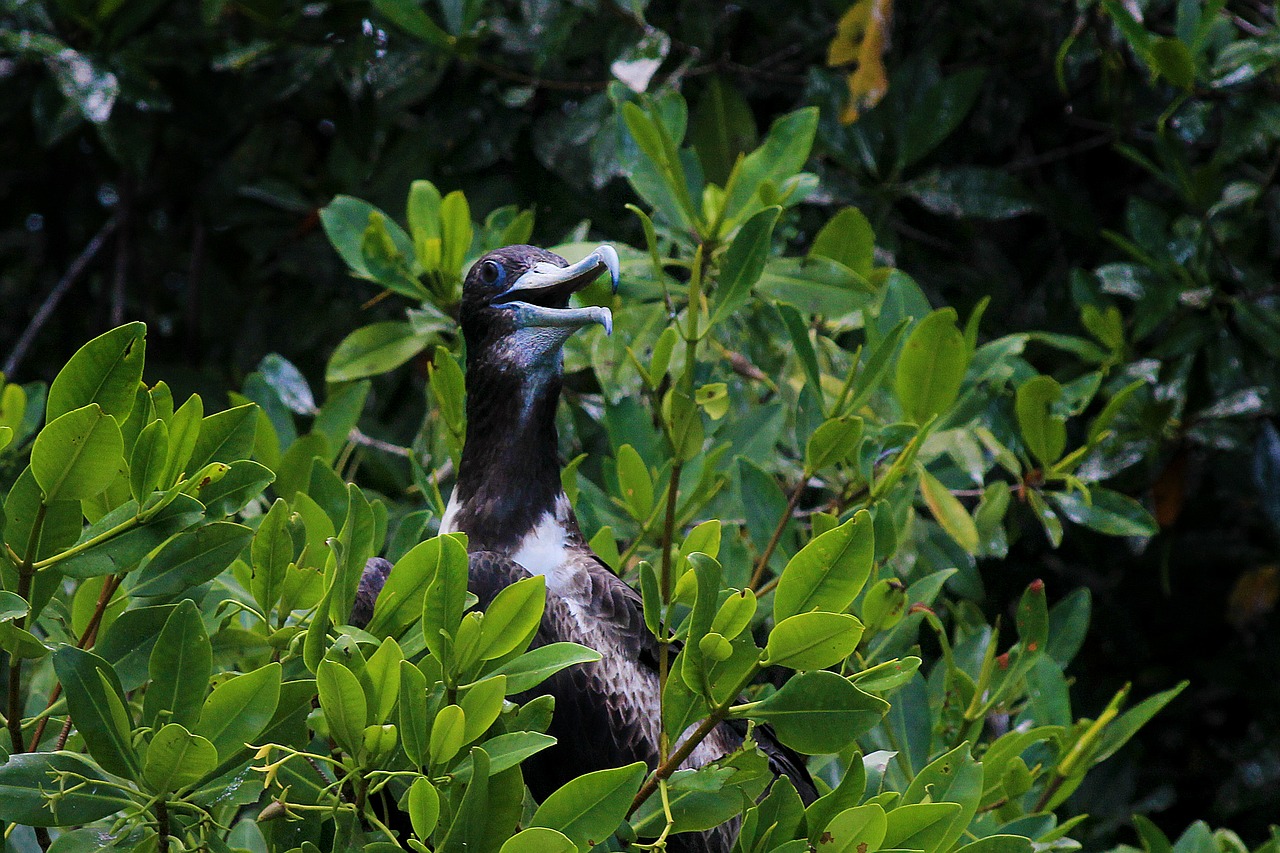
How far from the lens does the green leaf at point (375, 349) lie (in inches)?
104

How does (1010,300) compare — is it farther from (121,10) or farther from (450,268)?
(121,10)

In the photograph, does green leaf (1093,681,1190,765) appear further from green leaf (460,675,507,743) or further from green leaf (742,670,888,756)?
green leaf (460,675,507,743)

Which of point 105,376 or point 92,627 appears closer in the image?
point 105,376

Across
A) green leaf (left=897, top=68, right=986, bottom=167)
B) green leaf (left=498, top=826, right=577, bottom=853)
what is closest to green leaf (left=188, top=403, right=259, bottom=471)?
green leaf (left=498, top=826, right=577, bottom=853)

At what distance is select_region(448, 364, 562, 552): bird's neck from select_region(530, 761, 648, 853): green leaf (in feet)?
3.19

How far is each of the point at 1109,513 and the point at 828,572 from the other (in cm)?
149

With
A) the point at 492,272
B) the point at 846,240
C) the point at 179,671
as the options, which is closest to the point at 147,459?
the point at 179,671

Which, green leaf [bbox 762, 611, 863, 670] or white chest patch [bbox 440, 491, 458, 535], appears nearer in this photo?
green leaf [bbox 762, 611, 863, 670]

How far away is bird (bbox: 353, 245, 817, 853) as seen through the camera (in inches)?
81.5

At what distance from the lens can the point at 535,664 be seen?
141 centimetres

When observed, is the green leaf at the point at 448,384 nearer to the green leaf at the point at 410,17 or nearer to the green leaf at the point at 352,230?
the green leaf at the point at 352,230

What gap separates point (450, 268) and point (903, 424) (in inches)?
39.1

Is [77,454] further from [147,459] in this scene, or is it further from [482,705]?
[482,705]

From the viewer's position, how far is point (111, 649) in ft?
4.77
